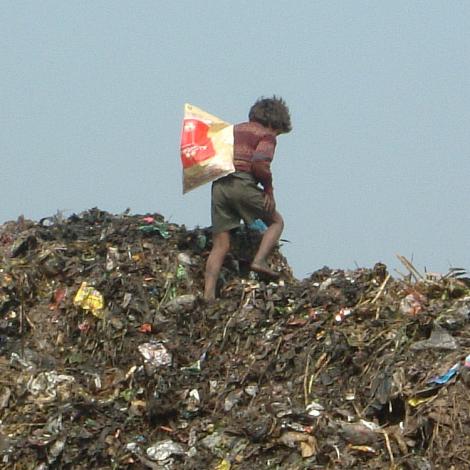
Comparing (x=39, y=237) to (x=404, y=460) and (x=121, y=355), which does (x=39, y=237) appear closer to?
(x=121, y=355)

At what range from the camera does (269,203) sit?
9578 millimetres

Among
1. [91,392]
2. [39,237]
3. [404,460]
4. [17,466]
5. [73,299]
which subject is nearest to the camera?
[404,460]

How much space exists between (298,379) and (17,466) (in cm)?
184

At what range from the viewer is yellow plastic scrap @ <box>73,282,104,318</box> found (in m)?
9.02

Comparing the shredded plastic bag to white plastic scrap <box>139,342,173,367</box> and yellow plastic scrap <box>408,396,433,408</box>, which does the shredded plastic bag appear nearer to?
white plastic scrap <box>139,342,173,367</box>

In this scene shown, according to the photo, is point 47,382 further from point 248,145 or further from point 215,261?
point 248,145

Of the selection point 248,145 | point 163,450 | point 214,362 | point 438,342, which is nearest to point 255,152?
point 248,145

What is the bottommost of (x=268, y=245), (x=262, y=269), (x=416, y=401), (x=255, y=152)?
(x=416, y=401)

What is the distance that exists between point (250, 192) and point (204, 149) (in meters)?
0.48

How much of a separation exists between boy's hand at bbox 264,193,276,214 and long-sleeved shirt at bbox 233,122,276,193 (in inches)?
1.6

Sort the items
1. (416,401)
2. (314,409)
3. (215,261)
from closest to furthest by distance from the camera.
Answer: (416,401)
(314,409)
(215,261)

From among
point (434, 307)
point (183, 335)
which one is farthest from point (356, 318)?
point (183, 335)

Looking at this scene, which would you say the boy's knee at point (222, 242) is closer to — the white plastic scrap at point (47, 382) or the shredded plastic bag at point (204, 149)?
the shredded plastic bag at point (204, 149)

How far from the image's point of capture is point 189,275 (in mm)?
9578
